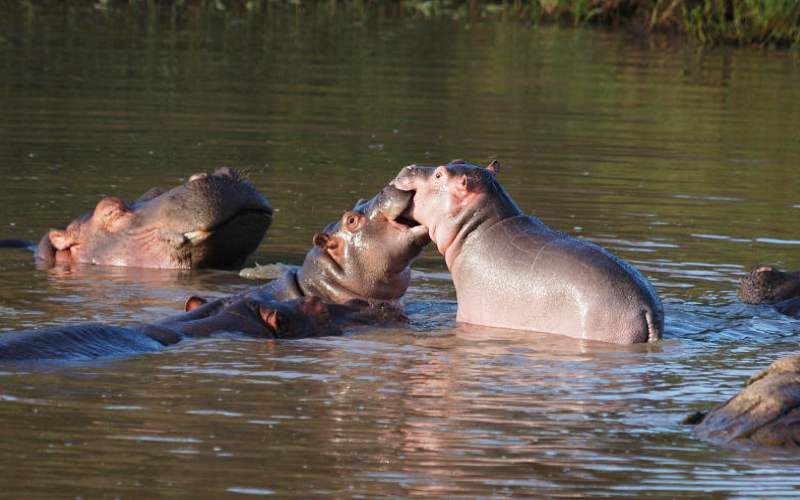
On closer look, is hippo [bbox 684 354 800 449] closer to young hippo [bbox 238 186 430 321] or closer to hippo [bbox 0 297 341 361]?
hippo [bbox 0 297 341 361]

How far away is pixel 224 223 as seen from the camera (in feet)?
28.2

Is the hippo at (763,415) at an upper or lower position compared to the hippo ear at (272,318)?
upper

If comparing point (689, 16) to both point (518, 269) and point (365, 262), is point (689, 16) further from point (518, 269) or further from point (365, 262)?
point (518, 269)

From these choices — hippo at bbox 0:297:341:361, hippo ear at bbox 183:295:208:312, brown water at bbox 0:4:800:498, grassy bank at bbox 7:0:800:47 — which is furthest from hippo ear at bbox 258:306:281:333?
grassy bank at bbox 7:0:800:47

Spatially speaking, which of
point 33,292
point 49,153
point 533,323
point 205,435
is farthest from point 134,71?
point 205,435

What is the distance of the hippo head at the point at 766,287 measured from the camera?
781 centimetres

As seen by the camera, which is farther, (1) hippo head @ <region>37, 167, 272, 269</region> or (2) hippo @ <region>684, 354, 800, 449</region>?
(1) hippo head @ <region>37, 167, 272, 269</region>

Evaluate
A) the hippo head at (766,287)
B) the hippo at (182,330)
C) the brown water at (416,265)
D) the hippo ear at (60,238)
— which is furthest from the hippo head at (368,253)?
the hippo ear at (60,238)

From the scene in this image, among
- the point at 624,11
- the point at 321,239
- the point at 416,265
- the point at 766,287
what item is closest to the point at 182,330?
the point at 321,239

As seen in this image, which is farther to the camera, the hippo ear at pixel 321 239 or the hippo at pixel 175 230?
the hippo at pixel 175 230

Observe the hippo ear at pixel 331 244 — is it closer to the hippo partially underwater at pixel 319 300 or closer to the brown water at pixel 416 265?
the hippo partially underwater at pixel 319 300

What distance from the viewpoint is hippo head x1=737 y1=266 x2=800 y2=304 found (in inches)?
307

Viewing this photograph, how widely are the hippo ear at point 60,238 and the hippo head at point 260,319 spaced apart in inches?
87.9

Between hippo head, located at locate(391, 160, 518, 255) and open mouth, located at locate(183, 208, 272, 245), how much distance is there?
152 centimetres
